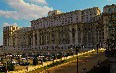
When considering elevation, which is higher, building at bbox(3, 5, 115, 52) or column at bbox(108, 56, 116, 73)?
building at bbox(3, 5, 115, 52)

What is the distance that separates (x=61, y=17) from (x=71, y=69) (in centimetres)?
9824

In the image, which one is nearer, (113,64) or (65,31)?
(113,64)

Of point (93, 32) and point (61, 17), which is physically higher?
point (61, 17)

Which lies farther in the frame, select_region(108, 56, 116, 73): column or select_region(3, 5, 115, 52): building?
select_region(3, 5, 115, 52): building

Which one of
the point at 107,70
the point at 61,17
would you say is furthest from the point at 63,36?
the point at 107,70

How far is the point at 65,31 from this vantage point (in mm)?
143750

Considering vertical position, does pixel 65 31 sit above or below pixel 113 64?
above

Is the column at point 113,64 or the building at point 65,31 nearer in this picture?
the column at point 113,64

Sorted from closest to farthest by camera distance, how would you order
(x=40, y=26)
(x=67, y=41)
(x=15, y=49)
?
(x=67, y=41) → (x=40, y=26) → (x=15, y=49)

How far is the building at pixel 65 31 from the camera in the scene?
132m

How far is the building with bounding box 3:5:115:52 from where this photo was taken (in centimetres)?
13164

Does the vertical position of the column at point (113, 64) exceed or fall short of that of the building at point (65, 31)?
it falls short

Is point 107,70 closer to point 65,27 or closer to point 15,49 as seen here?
point 65,27

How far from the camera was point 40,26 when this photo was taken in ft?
551
